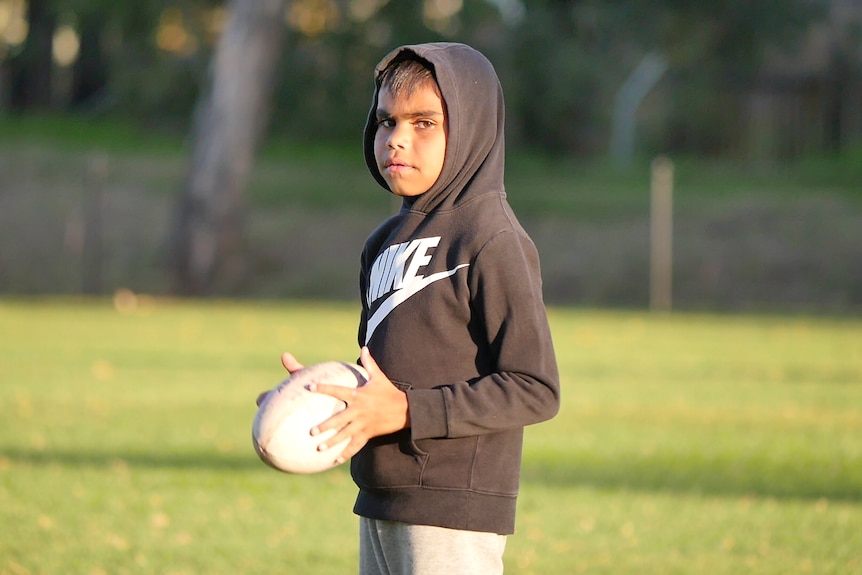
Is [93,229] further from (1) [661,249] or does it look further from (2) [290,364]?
(2) [290,364]

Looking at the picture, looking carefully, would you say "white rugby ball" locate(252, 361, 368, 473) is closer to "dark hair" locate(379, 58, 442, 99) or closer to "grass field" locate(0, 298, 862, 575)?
"dark hair" locate(379, 58, 442, 99)

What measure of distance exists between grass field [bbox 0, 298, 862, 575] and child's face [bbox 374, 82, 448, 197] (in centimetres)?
275

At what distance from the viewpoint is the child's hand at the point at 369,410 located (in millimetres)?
3072

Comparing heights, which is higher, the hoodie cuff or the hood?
the hood

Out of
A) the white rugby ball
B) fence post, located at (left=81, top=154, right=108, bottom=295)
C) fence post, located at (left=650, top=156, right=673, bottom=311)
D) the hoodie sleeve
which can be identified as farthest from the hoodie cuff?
fence post, located at (left=81, top=154, right=108, bottom=295)

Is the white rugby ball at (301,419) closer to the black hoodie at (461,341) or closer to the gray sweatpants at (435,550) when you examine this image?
the black hoodie at (461,341)

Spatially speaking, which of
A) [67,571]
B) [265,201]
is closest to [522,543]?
[67,571]

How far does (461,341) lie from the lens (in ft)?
10.5

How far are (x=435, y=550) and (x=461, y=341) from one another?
1.54 ft

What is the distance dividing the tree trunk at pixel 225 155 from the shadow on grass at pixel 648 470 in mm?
16294

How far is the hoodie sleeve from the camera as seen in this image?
10.2 ft

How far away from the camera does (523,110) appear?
34281mm

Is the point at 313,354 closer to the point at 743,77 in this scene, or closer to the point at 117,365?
the point at 117,365

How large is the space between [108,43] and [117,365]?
90.8 feet
